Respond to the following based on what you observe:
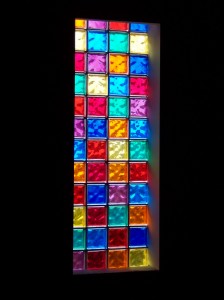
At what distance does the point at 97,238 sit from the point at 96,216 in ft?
0.55

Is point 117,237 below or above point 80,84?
below

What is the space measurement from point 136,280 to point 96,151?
1005 millimetres

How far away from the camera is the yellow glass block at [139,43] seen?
3.66 m

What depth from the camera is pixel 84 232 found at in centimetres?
353

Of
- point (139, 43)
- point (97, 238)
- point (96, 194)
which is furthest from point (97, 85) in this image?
point (97, 238)

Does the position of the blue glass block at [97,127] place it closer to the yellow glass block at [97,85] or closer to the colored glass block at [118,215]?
the yellow glass block at [97,85]

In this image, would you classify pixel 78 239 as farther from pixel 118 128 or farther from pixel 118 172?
pixel 118 128

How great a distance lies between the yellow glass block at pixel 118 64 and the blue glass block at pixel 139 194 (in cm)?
89

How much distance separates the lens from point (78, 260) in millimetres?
3520

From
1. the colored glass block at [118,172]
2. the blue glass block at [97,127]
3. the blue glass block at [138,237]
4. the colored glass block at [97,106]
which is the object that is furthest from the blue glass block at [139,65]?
the blue glass block at [138,237]

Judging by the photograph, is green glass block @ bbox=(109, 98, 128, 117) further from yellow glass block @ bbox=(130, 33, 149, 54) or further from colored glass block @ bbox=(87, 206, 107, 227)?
colored glass block @ bbox=(87, 206, 107, 227)

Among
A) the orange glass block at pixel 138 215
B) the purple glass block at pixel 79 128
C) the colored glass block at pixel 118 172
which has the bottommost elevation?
the orange glass block at pixel 138 215
